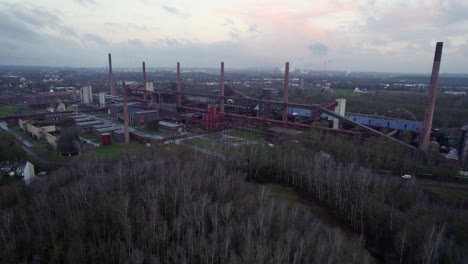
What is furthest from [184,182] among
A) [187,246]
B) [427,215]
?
[427,215]

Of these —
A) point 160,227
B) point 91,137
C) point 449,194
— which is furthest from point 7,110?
point 449,194

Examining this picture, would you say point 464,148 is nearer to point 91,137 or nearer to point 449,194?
point 449,194

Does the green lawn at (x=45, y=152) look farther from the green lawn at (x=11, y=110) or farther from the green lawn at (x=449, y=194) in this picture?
the green lawn at (x=449, y=194)

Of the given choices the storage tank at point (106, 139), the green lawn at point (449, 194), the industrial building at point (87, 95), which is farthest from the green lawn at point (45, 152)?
the industrial building at point (87, 95)

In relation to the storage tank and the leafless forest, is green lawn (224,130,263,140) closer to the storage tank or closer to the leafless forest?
the storage tank

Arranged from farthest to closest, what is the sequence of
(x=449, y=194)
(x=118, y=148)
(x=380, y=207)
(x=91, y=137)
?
(x=91, y=137), (x=118, y=148), (x=449, y=194), (x=380, y=207)

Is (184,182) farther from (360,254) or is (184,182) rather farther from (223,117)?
(223,117)

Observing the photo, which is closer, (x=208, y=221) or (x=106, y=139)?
(x=208, y=221)
